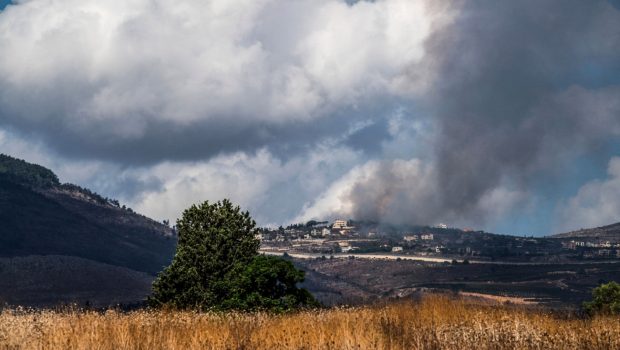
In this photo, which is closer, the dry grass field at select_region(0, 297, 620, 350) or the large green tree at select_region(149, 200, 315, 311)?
the dry grass field at select_region(0, 297, 620, 350)

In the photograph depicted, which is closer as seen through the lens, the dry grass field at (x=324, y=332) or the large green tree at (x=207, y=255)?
the dry grass field at (x=324, y=332)

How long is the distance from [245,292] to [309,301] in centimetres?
354

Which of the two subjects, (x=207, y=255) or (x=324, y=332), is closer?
(x=324, y=332)

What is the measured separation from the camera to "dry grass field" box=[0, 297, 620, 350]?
629 inches

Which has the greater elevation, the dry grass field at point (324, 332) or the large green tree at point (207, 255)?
the large green tree at point (207, 255)

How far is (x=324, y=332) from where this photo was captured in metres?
17.2

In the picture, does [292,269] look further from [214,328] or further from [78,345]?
[78,345]

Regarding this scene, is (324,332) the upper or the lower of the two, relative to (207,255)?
lower

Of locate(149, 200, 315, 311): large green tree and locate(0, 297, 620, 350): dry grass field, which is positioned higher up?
locate(149, 200, 315, 311): large green tree

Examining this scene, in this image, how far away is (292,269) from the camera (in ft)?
123

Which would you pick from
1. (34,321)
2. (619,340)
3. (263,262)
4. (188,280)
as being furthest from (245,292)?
(619,340)

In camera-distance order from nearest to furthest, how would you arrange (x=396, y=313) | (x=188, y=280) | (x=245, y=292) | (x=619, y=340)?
(x=619, y=340) → (x=396, y=313) → (x=245, y=292) → (x=188, y=280)

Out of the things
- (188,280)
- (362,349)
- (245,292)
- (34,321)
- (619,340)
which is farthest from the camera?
(188,280)

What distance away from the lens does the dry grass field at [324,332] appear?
15988mm
